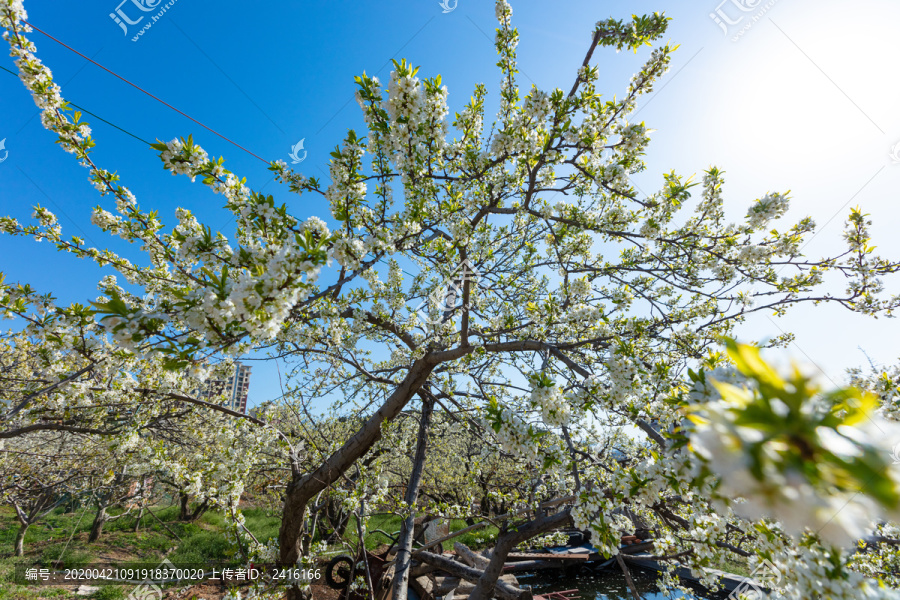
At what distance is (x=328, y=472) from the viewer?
417 centimetres

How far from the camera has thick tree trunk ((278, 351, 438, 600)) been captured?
4.23 m

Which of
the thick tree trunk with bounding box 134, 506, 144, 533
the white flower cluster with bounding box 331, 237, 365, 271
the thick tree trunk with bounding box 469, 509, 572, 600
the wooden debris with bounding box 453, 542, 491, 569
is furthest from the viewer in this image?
the thick tree trunk with bounding box 134, 506, 144, 533

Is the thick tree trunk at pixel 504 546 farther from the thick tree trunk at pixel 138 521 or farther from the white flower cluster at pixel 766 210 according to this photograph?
the thick tree trunk at pixel 138 521

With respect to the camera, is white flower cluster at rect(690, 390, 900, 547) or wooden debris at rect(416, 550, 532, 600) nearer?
white flower cluster at rect(690, 390, 900, 547)

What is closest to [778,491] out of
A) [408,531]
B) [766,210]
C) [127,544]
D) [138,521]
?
[766,210]

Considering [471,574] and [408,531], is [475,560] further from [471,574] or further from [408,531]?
[408,531]

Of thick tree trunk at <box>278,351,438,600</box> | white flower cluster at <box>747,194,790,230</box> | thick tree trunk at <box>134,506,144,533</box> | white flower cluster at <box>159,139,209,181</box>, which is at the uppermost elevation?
white flower cluster at <box>159,139,209,181</box>

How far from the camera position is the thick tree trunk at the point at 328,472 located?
4.23 meters

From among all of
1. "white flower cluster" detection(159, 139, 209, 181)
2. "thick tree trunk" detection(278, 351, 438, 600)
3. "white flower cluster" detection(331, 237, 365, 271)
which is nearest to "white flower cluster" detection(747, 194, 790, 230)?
"thick tree trunk" detection(278, 351, 438, 600)

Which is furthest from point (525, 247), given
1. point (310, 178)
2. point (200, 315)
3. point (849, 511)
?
point (849, 511)

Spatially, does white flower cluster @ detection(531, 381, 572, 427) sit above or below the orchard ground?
above

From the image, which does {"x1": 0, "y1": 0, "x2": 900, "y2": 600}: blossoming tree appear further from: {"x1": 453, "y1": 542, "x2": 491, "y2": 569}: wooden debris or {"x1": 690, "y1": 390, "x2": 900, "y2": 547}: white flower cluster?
{"x1": 453, "y1": 542, "x2": 491, "y2": 569}: wooden debris

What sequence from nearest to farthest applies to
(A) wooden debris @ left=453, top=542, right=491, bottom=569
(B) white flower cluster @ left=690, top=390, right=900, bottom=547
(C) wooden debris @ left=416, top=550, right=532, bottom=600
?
(B) white flower cluster @ left=690, top=390, right=900, bottom=547 → (C) wooden debris @ left=416, top=550, right=532, bottom=600 → (A) wooden debris @ left=453, top=542, right=491, bottom=569

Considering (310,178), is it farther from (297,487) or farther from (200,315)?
(297,487)
